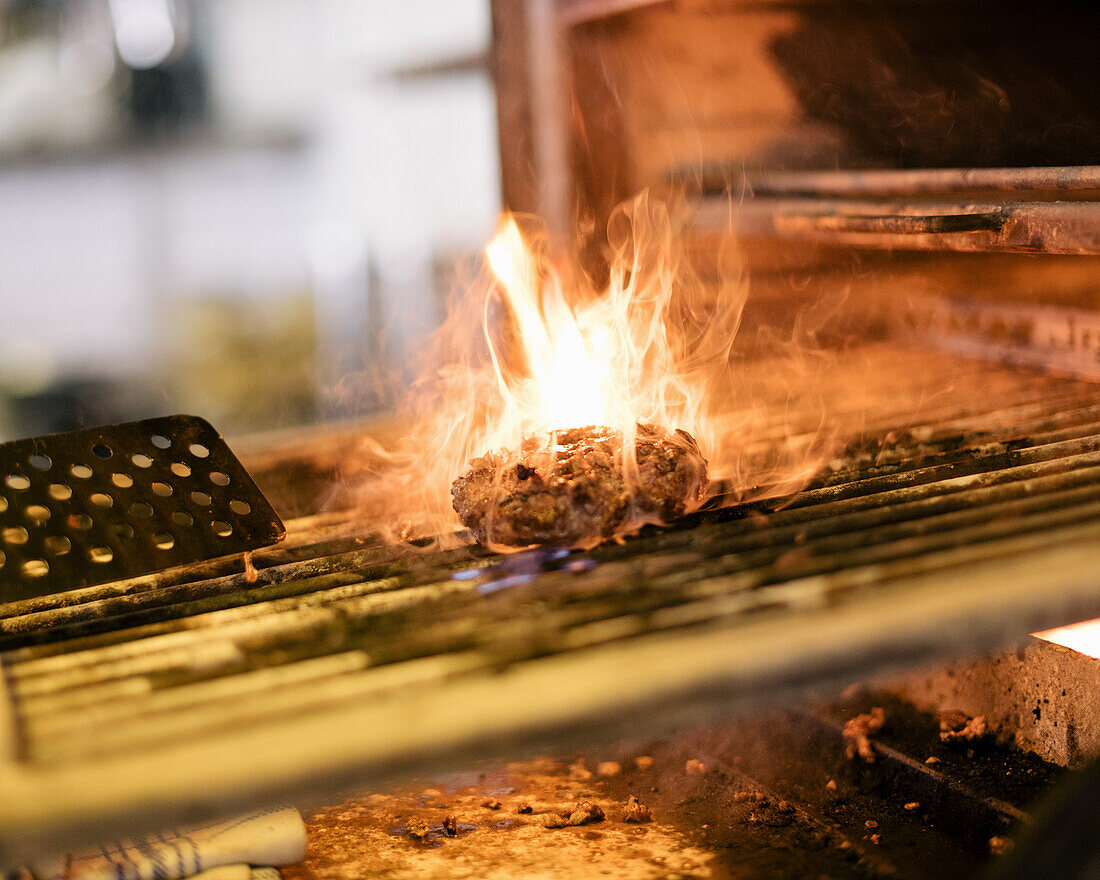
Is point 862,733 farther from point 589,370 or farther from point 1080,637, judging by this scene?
point 589,370

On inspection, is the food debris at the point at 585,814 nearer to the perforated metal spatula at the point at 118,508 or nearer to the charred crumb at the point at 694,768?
the charred crumb at the point at 694,768

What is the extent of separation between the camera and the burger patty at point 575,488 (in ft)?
3.99

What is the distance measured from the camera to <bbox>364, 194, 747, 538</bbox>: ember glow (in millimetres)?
1727

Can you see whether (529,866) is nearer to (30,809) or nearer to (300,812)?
(300,812)

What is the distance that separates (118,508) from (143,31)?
277cm

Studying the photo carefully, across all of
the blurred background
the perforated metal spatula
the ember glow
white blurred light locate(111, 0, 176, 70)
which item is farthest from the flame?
white blurred light locate(111, 0, 176, 70)

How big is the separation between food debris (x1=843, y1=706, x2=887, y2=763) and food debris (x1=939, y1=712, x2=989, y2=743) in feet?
0.34

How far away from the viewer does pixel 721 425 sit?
1.97m

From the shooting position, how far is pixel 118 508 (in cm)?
125

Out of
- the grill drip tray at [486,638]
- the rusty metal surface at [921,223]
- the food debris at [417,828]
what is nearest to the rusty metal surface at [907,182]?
the rusty metal surface at [921,223]

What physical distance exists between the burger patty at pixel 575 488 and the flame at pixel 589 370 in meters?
0.03

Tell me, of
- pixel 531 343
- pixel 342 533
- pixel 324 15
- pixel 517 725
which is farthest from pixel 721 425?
pixel 324 15

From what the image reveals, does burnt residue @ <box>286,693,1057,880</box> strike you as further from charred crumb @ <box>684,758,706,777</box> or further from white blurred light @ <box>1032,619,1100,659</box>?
white blurred light @ <box>1032,619,1100,659</box>

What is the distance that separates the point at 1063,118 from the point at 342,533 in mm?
1655
